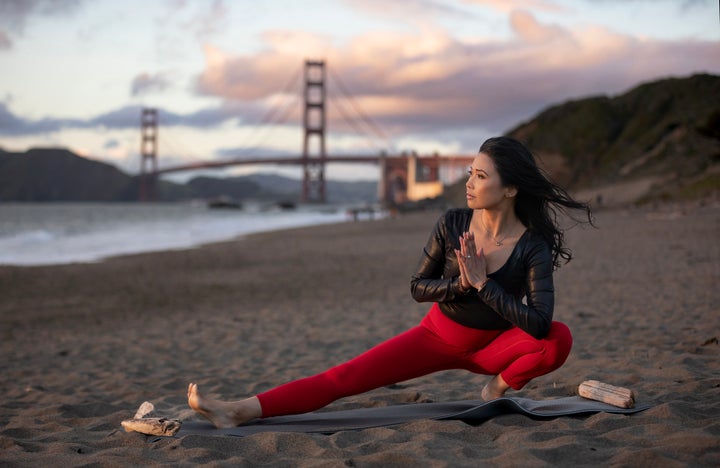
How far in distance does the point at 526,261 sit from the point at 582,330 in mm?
2432

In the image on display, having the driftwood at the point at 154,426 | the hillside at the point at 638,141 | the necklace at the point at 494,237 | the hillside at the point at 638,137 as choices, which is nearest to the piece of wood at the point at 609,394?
the necklace at the point at 494,237

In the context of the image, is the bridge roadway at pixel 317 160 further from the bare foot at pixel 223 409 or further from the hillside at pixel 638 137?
the bare foot at pixel 223 409

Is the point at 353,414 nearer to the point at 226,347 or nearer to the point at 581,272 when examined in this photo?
the point at 226,347

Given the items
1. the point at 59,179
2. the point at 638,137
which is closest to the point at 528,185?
the point at 638,137

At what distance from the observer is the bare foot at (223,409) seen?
2.19m

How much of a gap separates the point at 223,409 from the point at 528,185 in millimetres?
1225

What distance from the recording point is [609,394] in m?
2.32

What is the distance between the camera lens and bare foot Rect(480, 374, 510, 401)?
2.35 metres

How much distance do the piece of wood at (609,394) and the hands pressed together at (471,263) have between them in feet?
2.34

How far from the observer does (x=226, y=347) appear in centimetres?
455

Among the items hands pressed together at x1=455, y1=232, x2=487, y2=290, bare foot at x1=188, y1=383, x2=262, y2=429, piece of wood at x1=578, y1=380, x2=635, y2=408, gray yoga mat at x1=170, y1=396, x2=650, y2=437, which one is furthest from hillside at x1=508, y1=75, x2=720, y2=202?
bare foot at x1=188, y1=383, x2=262, y2=429

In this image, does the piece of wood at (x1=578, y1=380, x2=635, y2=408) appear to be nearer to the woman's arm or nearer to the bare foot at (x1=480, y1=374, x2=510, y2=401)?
the bare foot at (x1=480, y1=374, x2=510, y2=401)

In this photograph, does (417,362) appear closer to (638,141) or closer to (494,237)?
(494,237)

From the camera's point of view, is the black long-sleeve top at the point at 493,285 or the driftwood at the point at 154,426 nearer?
the black long-sleeve top at the point at 493,285
